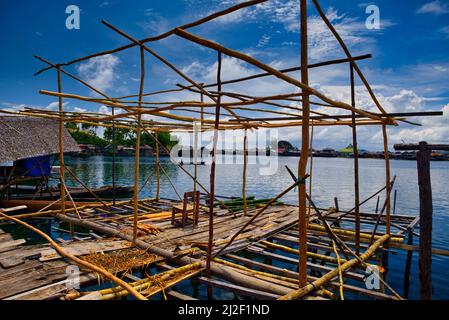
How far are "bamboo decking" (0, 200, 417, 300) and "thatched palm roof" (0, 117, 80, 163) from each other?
680cm

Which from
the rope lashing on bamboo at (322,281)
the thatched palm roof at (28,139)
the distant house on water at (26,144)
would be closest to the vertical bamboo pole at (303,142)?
the rope lashing on bamboo at (322,281)

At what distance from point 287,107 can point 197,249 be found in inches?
161

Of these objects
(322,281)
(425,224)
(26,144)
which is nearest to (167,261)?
(322,281)

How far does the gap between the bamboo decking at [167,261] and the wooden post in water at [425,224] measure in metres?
0.73

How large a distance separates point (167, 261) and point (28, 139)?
1362 centimetres

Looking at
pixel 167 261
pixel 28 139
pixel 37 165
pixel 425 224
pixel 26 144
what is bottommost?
pixel 167 261

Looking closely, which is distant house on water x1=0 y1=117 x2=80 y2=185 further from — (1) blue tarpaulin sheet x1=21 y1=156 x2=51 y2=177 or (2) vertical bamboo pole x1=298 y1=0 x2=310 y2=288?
(2) vertical bamboo pole x1=298 y1=0 x2=310 y2=288

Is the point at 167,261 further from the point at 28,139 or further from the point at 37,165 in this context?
the point at 37,165

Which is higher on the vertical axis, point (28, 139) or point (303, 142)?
point (28, 139)

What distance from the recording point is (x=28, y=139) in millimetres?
15875

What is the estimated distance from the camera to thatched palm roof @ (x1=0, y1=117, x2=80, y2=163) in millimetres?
14305

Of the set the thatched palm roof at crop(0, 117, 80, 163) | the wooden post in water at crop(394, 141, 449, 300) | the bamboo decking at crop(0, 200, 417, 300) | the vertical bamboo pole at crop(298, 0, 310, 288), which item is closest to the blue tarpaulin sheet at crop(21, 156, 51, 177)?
the thatched palm roof at crop(0, 117, 80, 163)
